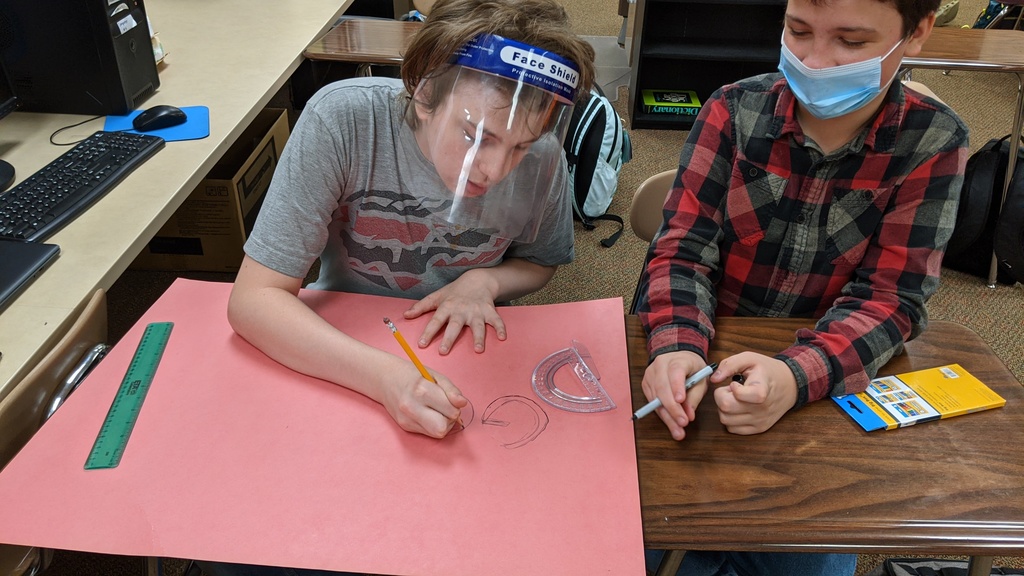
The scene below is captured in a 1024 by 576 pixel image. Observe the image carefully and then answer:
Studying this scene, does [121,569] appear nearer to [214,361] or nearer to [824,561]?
[214,361]

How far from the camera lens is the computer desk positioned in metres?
1.04

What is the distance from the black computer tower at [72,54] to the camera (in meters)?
1.56

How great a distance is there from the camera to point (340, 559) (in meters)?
0.73

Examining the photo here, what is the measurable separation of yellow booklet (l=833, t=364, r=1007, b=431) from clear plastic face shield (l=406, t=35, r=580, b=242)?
50 cm

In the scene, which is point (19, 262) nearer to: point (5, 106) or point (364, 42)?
point (5, 106)

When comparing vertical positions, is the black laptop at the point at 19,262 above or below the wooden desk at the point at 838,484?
above

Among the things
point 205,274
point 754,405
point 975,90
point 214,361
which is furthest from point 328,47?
point 975,90

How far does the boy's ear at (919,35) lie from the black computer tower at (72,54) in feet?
5.11

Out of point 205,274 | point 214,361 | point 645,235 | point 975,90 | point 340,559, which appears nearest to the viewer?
point 340,559

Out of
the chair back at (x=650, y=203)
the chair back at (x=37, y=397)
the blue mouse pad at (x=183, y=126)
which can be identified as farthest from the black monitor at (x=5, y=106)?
the chair back at (x=650, y=203)

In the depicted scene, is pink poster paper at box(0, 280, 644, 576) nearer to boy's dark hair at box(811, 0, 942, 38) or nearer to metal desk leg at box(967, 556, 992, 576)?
metal desk leg at box(967, 556, 992, 576)

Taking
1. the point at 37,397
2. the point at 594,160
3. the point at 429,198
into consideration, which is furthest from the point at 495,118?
the point at 594,160

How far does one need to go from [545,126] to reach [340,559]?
55 cm

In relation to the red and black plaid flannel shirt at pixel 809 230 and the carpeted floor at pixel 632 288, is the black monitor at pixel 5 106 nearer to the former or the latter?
the carpeted floor at pixel 632 288
